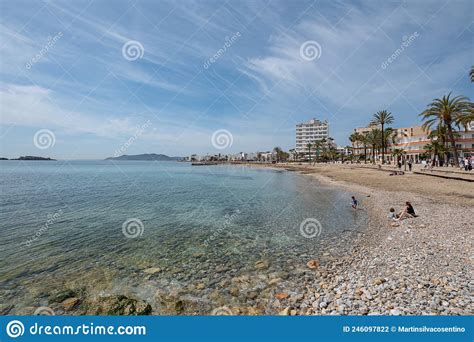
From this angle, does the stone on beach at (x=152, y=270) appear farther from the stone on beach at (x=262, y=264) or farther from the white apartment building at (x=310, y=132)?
the white apartment building at (x=310, y=132)

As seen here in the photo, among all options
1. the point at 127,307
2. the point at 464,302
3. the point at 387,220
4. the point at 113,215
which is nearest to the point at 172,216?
the point at 113,215

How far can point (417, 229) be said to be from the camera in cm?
1303

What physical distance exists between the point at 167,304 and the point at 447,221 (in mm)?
16334

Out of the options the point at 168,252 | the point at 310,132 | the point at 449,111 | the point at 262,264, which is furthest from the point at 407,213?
the point at 310,132

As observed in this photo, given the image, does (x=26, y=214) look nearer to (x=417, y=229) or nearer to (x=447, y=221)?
(x=417, y=229)

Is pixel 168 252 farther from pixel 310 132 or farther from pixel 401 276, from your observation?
pixel 310 132

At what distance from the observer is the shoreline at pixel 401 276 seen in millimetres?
6199

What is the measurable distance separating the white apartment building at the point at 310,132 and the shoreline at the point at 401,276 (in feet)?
617

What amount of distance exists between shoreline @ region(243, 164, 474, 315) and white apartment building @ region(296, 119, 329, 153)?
188 metres

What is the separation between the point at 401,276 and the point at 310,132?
199328mm

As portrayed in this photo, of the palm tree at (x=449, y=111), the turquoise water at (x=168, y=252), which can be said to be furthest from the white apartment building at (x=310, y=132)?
the turquoise water at (x=168, y=252)

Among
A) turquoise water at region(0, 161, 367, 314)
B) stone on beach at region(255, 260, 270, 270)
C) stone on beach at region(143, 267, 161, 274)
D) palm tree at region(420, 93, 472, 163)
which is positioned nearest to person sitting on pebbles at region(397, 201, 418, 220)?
turquoise water at region(0, 161, 367, 314)

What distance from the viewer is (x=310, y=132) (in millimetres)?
195500

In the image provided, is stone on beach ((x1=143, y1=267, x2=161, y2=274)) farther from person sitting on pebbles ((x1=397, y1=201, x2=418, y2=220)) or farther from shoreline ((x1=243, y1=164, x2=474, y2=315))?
person sitting on pebbles ((x1=397, y1=201, x2=418, y2=220))
